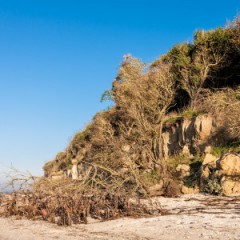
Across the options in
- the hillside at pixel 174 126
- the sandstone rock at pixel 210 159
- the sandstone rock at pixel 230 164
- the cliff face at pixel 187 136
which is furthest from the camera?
the cliff face at pixel 187 136

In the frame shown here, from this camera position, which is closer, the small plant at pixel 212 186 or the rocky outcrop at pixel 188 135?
the small plant at pixel 212 186

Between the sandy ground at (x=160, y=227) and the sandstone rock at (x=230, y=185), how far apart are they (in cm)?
194

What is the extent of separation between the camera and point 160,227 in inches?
414

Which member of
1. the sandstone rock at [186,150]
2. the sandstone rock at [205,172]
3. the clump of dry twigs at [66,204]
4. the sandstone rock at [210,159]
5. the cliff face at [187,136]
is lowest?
the clump of dry twigs at [66,204]

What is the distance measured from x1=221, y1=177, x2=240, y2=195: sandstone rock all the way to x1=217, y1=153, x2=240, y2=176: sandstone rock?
0.99 feet

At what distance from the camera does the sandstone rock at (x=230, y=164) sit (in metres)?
16.7

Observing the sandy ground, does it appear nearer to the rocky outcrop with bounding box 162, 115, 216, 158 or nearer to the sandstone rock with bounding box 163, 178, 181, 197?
the sandstone rock with bounding box 163, 178, 181, 197

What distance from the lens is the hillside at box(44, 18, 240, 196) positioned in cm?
1725

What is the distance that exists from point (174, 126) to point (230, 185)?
10.1 m

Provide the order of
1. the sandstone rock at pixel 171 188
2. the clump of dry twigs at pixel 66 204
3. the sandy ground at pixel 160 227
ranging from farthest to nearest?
the sandstone rock at pixel 171 188, the clump of dry twigs at pixel 66 204, the sandy ground at pixel 160 227

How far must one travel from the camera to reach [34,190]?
14797 millimetres

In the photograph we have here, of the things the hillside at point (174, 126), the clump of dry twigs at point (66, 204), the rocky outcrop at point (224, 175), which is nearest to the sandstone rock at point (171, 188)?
the hillside at point (174, 126)

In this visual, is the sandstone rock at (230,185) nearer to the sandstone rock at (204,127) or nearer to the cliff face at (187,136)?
the cliff face at (187,136)

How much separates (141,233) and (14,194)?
6.89 meters
